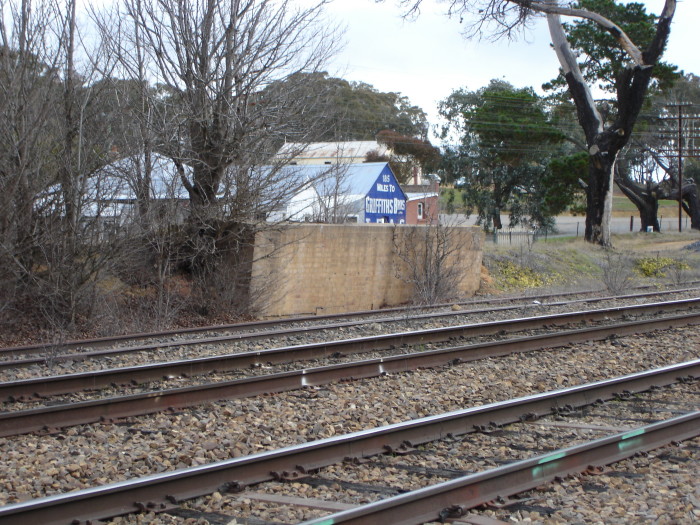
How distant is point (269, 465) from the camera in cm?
571

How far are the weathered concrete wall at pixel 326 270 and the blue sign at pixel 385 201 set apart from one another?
19.8 metres

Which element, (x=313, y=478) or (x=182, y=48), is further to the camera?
(x=182, y=48)

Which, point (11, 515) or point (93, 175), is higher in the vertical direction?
point (93, 175)

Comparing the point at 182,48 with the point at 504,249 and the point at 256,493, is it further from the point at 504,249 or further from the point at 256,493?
the point at 504,249

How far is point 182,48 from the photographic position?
51.0 feet

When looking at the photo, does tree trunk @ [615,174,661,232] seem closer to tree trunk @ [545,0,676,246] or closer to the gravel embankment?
tree trunk @ [545,0,676,246]

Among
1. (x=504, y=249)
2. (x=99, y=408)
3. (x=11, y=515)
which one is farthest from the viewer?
(x=504, y=249)

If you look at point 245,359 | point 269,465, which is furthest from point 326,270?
point 269,465

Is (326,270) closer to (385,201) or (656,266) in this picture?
(656,266)

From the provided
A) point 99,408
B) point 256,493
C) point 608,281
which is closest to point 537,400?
point 256,493

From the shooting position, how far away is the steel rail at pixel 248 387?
6.96m

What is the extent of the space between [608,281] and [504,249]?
6.17 meters

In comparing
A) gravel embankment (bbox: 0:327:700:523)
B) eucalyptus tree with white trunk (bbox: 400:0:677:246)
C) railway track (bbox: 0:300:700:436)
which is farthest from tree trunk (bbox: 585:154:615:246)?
gravel embankment (bbox: 0:327:700:523)

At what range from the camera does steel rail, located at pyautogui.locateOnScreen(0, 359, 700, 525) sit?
4.75 meters
